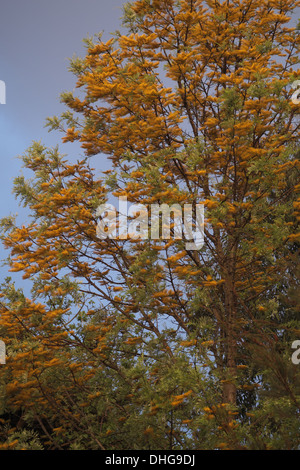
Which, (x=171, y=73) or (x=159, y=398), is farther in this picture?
(x=171, y=73)

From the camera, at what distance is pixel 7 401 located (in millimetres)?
6000

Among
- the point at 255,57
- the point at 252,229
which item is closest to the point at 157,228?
the point at 252,229

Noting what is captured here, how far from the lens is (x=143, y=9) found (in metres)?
7.48


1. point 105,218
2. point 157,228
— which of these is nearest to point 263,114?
point 157,228

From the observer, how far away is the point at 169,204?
5.98 m

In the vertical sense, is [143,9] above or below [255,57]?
above

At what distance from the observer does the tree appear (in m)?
5.96

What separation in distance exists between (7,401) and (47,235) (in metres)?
1.97

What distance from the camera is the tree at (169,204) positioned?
596 cm

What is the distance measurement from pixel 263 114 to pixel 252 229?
139 centimetres

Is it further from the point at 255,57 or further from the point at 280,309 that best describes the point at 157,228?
the point at 280,309
